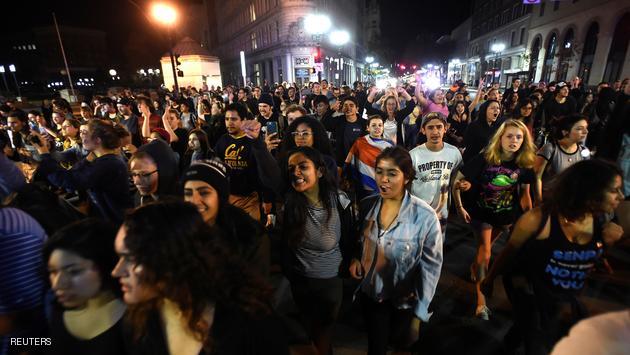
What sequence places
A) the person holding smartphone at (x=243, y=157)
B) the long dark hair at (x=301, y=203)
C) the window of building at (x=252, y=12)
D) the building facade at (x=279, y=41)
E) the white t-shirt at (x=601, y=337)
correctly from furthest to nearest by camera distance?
1. the window of building at (x=252, y=12)
2. the building facade at (x=279, y=41)
3. the person holding smartphone at (x=243, y=157)
4. the long dark hair at (x=301, y=203)
5. the white t-shirt at (x=601, y=337)

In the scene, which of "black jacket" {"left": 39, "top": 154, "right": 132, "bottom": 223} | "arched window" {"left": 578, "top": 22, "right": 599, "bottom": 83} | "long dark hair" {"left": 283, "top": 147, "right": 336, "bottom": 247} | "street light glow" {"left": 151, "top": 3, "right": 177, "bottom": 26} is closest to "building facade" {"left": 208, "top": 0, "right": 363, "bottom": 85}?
"street light glow" {"left": 151, "top": 3, "right": 177, "bottom": 26}

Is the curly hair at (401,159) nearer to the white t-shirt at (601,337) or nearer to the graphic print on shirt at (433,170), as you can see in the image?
the graphic print on shirt at (433,170)

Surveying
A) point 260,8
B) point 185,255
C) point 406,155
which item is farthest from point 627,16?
point 260,8

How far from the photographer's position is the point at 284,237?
2.75 m

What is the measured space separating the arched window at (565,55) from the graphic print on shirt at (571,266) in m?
38.2

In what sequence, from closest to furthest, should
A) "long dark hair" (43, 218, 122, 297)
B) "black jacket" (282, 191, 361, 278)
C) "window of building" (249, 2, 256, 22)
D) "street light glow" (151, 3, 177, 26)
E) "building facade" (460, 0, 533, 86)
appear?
"long dark hair" (43, 218, 122, 297), "black jacket" (282, 191, 361, 278), "street light glow" (151, 3, 177, 26), "building facade" (460, 0, 533, 86), "window of building" (249, 2, 256, 22)

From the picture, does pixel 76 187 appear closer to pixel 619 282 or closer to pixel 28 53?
pixel 619 282

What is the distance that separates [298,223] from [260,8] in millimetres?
57867

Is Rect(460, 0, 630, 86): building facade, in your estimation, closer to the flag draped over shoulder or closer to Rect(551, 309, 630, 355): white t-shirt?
the flag draped over shoulder

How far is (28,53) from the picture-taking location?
293ft

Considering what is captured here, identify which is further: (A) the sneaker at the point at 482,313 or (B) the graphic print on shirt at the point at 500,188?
(B) the graphic print on shirt at the point at 500,188

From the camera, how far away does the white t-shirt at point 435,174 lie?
3867 mm

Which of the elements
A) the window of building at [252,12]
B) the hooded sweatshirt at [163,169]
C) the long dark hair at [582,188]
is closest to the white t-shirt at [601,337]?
the long dark hair at [582,188]

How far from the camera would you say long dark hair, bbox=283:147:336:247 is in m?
2.65
